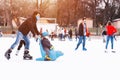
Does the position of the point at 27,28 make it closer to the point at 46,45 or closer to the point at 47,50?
the point at 46,45

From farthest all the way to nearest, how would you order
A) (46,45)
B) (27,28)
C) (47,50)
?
(27,28) → (46,45) → (47,50)

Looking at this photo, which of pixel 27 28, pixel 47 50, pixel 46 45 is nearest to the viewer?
pixel 47 50

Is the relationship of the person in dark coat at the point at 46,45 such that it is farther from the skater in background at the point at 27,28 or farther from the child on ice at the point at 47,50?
the skater in background at the point at 27,28

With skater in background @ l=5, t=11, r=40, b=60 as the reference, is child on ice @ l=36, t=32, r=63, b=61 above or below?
below

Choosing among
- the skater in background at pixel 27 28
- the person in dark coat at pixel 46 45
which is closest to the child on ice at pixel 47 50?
the person in dark coat at pixel 46 45

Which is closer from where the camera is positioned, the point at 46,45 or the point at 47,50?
the point at 47,50

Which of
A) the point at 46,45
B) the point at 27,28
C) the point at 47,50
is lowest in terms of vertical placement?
the point at 47,50

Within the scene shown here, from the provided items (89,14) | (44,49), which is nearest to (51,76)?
(44,49)

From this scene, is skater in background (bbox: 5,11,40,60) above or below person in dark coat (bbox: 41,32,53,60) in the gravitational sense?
above

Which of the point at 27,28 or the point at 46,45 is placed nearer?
the point at 46,45

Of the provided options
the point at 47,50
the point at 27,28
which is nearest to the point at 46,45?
the point at 47,50

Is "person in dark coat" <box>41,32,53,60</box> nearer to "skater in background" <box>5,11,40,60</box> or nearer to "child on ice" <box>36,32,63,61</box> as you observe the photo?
"child on ice" <box>36,32,63,61</box>

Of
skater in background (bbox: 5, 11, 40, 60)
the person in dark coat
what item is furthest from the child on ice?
skater in background (bbox: 5, 11, 40, 60)

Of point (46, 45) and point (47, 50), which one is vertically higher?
point (46, 45)
